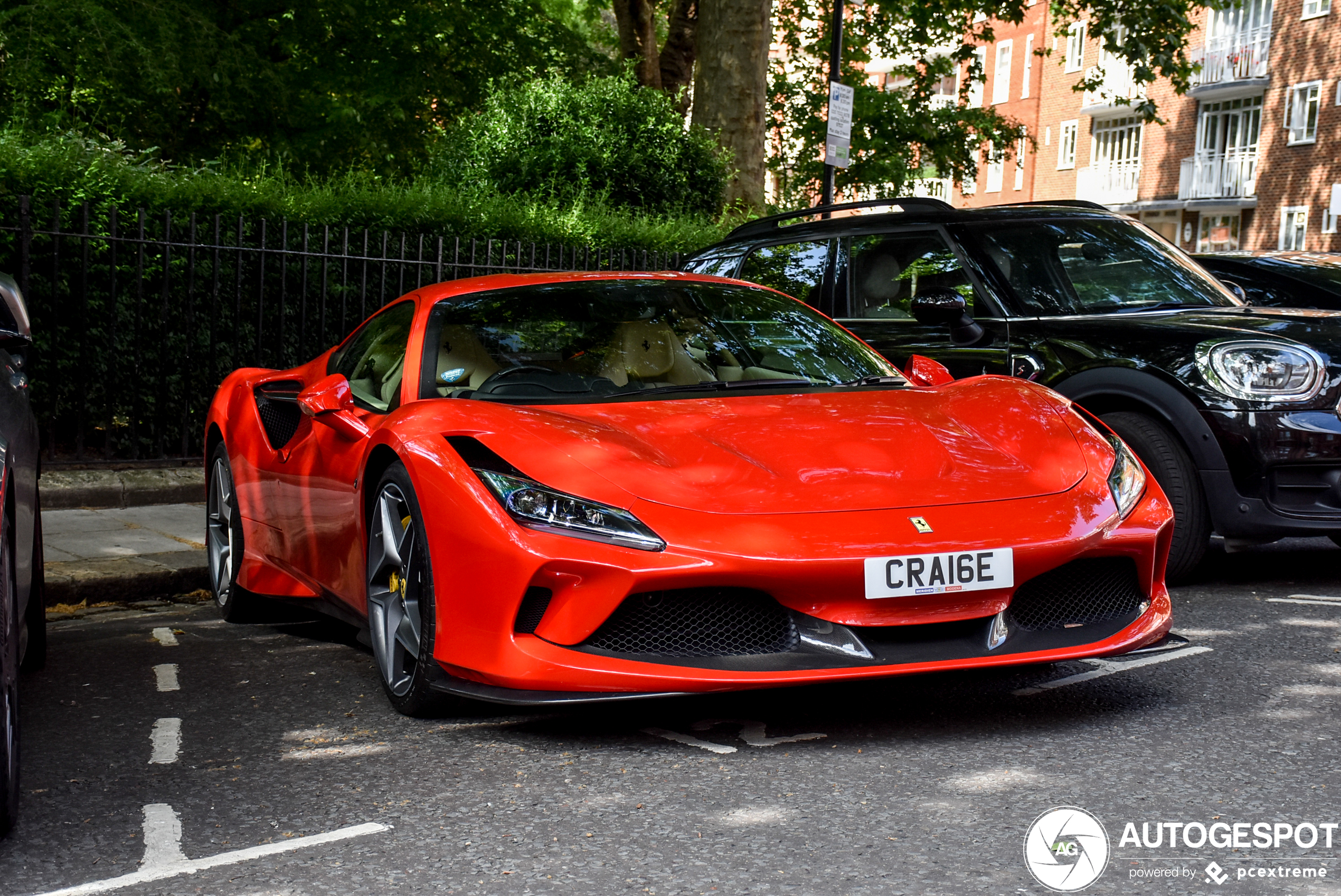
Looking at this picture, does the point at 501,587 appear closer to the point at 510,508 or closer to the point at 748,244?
the point at 510,508

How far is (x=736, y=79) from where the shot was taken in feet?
57.9

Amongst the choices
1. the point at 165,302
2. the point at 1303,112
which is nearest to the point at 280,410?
the point at 165,302

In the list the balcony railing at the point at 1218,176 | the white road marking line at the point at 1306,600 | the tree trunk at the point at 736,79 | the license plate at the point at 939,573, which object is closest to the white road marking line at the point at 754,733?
the license plate at the point at 939,573

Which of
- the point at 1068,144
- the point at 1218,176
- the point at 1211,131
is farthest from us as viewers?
the point at 1068,144

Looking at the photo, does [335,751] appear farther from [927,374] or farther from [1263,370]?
[1263,370]

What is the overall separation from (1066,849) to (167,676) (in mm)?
3118

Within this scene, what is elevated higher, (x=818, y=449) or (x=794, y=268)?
(x=794, y=268)

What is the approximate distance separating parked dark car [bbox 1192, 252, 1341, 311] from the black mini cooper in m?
2.21

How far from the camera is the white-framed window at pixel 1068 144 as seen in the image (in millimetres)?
53531

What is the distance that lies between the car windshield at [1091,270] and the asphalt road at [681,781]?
7.48ft

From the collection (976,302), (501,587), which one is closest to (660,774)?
(501,587)

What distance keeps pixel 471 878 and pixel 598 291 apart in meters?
2.68

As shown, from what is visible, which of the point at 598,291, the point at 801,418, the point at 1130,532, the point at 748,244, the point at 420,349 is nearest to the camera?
the point at 1130,532

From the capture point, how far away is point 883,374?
17.0 ft
